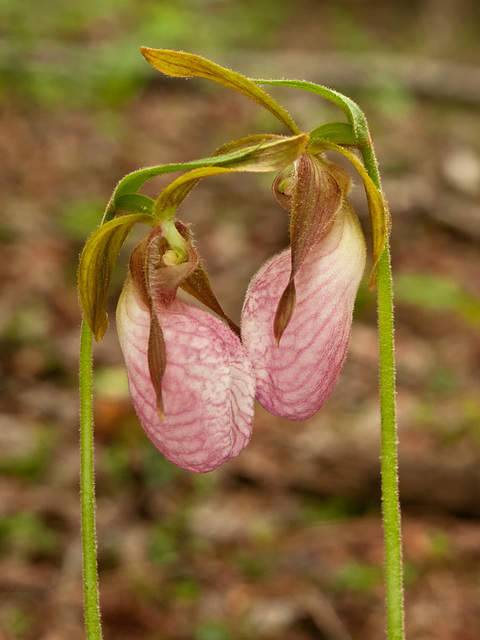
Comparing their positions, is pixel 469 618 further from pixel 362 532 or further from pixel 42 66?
pixel 42 66

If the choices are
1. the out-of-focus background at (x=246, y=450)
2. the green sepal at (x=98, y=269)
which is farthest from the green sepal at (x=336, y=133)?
the green sepal at (x=98, y=269)

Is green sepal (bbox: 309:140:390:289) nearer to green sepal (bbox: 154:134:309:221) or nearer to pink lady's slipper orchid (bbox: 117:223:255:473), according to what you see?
green sepal (bbox: 154:134:309:221)

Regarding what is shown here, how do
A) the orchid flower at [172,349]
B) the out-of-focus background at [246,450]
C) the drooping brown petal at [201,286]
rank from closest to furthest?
the orchid flower at [172,349], the drooping brown petal at [201,286], the out-of-focus background at [246,450]

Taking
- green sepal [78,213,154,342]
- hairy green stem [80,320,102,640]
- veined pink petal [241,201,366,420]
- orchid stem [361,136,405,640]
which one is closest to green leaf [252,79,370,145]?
orchid stem [361,136,405,640]

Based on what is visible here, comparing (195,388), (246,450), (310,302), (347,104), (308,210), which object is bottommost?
(246,450)

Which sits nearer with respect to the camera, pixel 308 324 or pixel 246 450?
pixel 308 324

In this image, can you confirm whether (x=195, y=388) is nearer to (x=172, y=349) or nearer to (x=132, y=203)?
(x=172, y=349)

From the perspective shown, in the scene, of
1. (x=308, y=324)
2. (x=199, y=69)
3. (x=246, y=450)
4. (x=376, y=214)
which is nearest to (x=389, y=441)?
(x=308, y=324)

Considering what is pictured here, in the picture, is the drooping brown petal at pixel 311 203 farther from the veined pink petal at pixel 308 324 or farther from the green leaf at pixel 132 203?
the green leaf at pixel 132 203

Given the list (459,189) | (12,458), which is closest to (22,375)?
(12,458)
